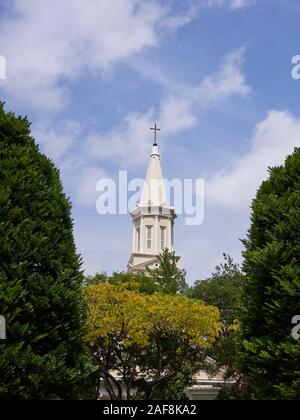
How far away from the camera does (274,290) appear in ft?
31.2

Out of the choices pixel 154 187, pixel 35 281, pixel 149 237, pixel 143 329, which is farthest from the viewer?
pixel 154 187

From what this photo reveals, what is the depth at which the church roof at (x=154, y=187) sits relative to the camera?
54.0 metres

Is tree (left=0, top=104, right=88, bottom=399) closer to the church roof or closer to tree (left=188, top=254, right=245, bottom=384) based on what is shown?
tree (left=188, top=254, right=245, bottom=384)

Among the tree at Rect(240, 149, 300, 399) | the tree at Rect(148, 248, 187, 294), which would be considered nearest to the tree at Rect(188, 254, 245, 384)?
the tree at Rect(148, 248, 187, 294)

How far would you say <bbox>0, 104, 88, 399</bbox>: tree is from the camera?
8.25 meters

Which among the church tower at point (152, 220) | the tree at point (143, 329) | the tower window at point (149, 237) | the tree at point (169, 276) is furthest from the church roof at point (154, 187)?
the tree at point (143, 329)

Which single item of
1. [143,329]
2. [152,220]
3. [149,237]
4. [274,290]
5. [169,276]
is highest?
[152,220]

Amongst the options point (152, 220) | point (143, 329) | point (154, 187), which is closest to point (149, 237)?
point (152, 220)

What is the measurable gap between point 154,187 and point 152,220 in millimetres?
3714

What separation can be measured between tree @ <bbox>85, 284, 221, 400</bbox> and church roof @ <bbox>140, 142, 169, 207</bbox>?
1243 inches

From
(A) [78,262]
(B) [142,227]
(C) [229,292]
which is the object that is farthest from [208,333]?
(B) [142,227]

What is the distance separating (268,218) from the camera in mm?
10469

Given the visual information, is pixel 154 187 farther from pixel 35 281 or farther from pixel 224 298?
pixel 35 281
